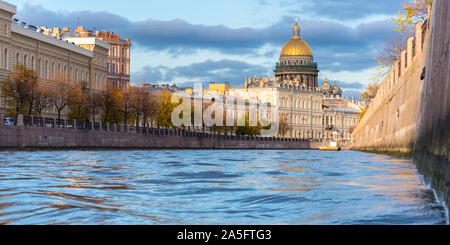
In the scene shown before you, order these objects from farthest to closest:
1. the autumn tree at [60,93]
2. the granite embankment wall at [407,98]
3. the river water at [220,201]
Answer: the autumn tree at [60,93] → the granite embankment wall at [407,98] → the river water at [220,201]

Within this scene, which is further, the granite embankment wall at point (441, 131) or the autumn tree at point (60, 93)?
the autumn tree at point (60, 93)

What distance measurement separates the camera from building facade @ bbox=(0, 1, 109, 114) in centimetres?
7631

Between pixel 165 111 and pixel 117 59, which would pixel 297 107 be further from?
pixel 165 111

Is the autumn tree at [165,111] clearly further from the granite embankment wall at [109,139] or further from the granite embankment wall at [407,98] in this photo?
the granite embankment wall at [407,98]

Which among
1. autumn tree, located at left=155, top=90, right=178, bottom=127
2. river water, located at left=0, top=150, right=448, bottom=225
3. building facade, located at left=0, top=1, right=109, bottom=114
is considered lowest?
river water, located at left=0, top=150, right=448, bottom=225

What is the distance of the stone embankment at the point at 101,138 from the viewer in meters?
55.9

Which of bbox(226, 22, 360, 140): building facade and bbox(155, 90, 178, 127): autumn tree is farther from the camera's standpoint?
bbox(226, 22, 360, 140): building facade

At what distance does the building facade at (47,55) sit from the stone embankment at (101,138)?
864 cm

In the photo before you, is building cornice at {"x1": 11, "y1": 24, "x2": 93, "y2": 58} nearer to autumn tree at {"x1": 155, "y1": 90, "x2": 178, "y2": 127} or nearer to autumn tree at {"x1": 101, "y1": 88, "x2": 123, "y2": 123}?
autumn tree at {"x1": 101, "y1": 88, "x2": 123, "y2": 123}

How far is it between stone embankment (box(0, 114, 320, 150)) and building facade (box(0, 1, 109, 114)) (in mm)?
8641

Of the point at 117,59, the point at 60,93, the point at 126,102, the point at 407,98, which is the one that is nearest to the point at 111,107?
the point at 126,102

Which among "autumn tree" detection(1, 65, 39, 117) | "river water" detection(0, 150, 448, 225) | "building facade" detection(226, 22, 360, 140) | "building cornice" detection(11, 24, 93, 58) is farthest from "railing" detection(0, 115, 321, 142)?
"building facade" detection(226, 22, 360, 140)

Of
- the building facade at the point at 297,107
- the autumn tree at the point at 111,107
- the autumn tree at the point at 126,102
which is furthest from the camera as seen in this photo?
the building facade at the point at 297,107

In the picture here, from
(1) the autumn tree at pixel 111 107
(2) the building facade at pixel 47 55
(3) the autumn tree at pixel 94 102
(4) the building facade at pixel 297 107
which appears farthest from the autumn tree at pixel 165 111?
(4) the building facade at pixel 297 107
